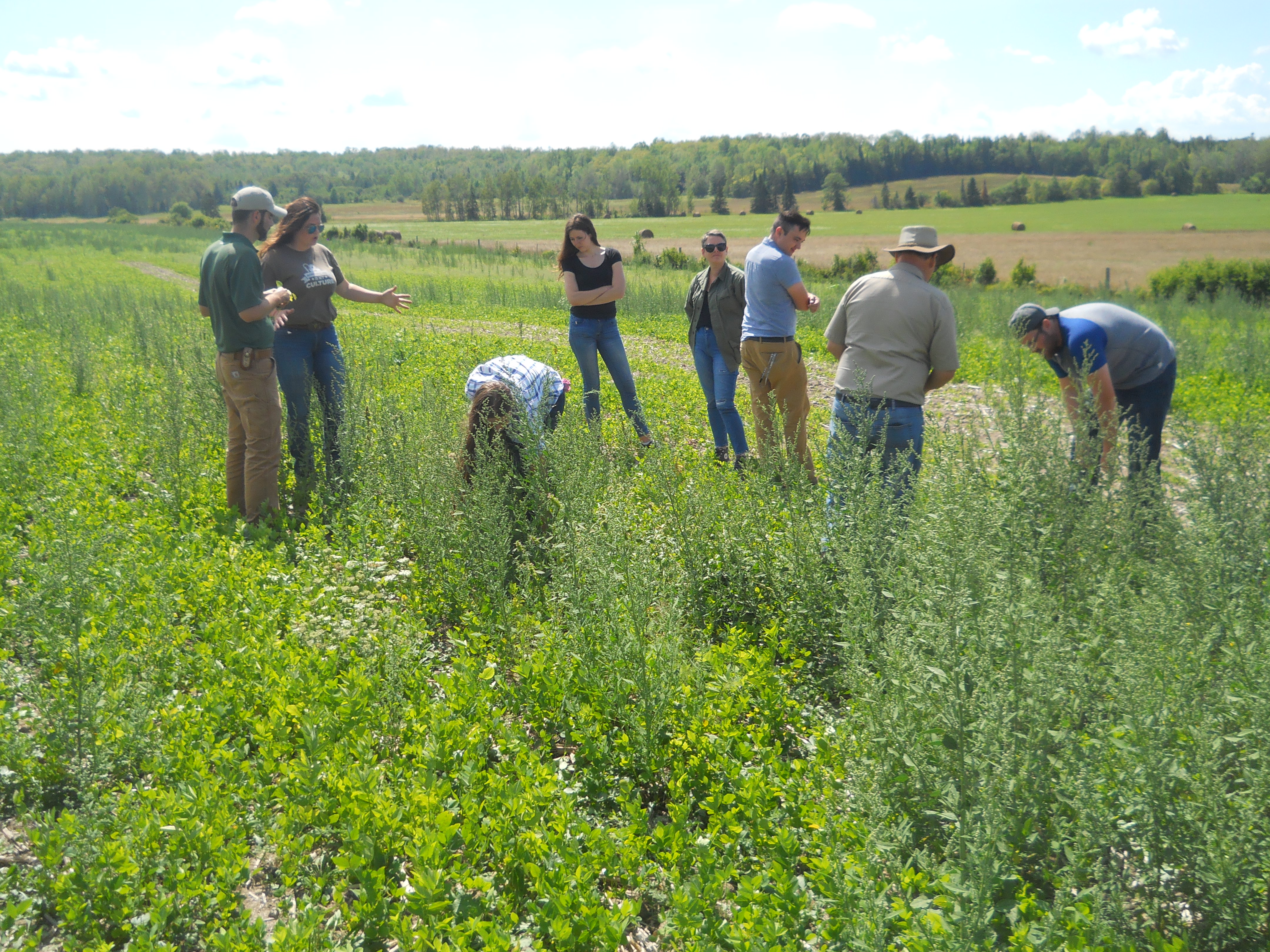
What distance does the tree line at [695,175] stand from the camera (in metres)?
88.9

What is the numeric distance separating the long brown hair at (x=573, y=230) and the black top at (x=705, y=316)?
38.1 inches

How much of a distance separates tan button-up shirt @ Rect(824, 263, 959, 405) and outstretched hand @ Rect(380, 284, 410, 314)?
3.25m

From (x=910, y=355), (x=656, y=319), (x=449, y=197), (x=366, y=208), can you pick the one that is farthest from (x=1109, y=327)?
(x=366, y=208)

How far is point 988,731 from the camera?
202 centimetres

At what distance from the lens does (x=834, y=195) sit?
3632 inches

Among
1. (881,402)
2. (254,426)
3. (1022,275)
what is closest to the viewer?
(881,402)

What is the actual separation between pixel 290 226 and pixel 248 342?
1014 millimetres

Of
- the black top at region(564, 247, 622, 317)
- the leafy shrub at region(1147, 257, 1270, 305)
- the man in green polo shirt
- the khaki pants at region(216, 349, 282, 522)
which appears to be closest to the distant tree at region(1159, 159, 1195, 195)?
the leafy shrub at region(1147, 257, 1270, 305)

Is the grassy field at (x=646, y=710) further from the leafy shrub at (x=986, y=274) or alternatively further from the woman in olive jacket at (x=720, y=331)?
the leafy shrub at (x=986, y=274)

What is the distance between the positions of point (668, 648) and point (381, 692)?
3.82 ft

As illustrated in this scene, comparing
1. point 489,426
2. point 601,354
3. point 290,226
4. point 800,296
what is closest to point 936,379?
point 800,296

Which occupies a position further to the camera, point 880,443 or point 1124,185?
point 1124,185

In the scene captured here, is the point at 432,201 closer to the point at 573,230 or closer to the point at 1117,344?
the point at 573,230

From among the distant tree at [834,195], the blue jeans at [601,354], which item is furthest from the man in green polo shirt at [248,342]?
the distant tree at [834,195]
